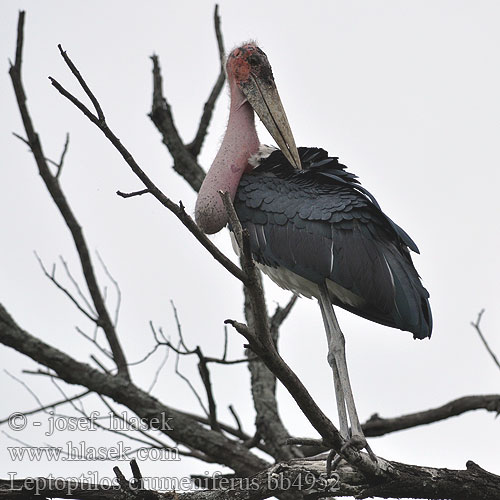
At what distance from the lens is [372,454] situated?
549cm

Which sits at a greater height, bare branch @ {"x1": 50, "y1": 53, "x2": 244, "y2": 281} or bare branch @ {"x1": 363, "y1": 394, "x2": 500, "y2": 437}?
bare branch @ {"x1": 50, "y1": 53, "x2": 244, "y2": 281}

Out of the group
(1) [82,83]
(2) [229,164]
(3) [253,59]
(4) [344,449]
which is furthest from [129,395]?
(1) [82,83]

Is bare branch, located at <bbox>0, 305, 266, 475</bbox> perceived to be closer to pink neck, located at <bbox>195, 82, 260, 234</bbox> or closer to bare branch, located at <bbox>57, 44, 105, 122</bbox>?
pink neck, located at <bbox>195, 82, 260, 234</bbox>

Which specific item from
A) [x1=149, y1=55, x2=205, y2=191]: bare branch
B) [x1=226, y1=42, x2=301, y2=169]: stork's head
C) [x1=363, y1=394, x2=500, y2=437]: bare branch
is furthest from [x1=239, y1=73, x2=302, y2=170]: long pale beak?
[x1=363, y1=394, x2=500, y2=437]: bare branch

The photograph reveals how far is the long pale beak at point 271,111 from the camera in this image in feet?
23.3

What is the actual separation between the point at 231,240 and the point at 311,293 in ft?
2.50

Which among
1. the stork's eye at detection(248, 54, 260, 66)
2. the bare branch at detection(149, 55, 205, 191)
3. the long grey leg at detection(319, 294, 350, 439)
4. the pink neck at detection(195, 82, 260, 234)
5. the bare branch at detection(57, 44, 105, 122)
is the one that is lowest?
the long grey leg at detection(319, 294, 350, 439)

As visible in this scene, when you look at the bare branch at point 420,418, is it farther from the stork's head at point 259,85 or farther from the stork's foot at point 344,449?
the stork's foot at point 344,449

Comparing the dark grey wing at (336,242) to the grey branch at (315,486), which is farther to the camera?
the dark grey wing at (336,242)

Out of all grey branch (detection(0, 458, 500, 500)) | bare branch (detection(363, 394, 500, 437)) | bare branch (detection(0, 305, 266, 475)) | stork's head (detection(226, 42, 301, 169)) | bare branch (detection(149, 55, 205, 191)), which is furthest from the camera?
bare branch (detection(149, 55, 205, 191))

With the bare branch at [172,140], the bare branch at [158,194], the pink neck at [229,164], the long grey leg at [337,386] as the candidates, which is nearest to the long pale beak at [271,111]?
the pink neck at [229,164]

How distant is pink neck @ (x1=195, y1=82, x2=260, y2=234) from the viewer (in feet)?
21.7

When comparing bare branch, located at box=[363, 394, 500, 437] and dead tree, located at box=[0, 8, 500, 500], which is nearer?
dead tree, located at box=[0, 8, 500, 500]

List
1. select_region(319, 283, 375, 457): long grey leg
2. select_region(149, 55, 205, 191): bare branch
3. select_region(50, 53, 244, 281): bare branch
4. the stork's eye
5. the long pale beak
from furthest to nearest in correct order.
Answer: select_region(149, 55, 205, 191): bare branch → the stork's eye → the long pale beak → select_region(319, 283, 375, 457): long grey leg → select_region(50, 53, 244, 281): bare branch
